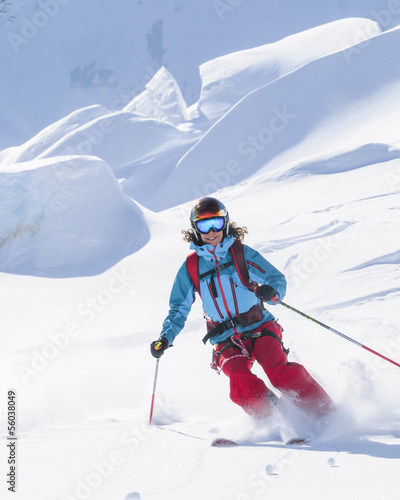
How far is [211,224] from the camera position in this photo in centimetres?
398

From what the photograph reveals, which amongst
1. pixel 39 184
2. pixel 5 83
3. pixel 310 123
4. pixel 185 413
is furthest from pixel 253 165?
pixel 5 83

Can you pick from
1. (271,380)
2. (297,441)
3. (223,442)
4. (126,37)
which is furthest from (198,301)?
(126,37)

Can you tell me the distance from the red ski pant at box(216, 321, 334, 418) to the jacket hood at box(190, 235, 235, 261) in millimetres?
702

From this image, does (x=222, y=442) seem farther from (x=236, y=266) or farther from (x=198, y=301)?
(x=198, y=301)

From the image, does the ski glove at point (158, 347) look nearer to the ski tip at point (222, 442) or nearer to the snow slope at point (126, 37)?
the ski tip at point (222, 442)

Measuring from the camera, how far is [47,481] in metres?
2.71

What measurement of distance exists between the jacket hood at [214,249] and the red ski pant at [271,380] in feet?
2.30

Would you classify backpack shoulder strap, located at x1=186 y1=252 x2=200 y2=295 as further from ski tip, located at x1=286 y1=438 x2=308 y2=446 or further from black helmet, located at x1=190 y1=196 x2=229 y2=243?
ski tip, located at x1=286 y1=438 x2=308 y2=446

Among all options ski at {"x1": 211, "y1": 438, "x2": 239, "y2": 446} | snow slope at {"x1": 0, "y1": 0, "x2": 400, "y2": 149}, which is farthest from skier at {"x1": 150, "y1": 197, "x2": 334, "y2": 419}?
snow slope at {"x1": 0, "y1": 0, "x2": 400, "y2": 149}

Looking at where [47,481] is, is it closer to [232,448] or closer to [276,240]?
[232,448]

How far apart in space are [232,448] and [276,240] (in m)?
5.98

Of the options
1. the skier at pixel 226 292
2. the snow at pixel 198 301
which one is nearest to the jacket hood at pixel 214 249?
the skier at pixel 226 292

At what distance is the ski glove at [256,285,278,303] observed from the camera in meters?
3.74

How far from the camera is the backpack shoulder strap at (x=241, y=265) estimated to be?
4047 mm
